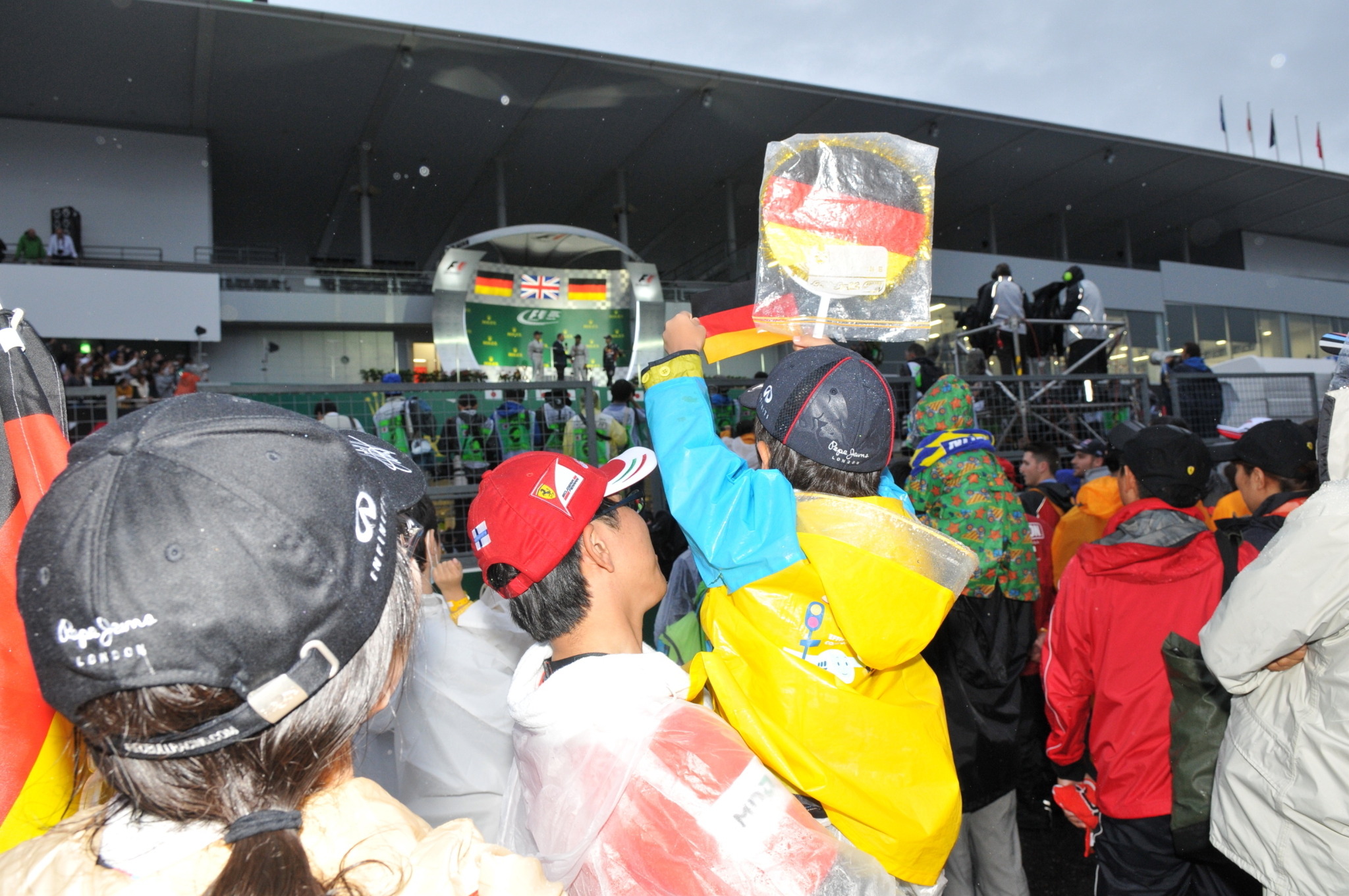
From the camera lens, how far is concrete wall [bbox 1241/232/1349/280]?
1129 inches

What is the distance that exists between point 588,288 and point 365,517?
64.5 ft

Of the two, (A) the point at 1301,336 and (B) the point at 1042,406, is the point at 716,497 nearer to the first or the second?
(B) the point at 1042,406

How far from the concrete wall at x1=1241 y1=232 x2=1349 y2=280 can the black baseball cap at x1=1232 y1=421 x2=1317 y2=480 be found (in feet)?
104

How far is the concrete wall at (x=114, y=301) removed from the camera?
15.4 m

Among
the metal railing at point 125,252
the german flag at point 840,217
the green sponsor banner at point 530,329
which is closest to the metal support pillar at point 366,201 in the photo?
the green sponsor banner at point 530,329

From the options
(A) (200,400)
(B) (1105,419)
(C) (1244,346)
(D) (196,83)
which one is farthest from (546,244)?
(C) (1244,346)

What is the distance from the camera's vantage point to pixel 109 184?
18.1 meters

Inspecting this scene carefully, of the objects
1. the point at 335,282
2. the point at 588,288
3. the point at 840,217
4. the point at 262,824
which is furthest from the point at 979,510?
the point at 335,282

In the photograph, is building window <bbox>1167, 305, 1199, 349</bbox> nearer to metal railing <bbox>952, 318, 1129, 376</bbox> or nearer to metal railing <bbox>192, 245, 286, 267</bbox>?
metal railing <bbox>952, 318, 1129, 376</bbox>

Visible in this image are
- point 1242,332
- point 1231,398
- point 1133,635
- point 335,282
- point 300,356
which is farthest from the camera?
point 1242,332

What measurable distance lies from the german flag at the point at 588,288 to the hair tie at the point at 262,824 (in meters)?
19.7

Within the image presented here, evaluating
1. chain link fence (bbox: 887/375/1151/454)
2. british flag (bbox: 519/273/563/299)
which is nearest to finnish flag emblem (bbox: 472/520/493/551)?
chain link fence (bbox: 887/375/1151/454)

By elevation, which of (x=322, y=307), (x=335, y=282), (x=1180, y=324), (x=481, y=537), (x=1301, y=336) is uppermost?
(x=335, y=282)

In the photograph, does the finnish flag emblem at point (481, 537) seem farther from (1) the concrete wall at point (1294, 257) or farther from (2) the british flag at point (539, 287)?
(1) the concrete wall at point (1294, 257)
